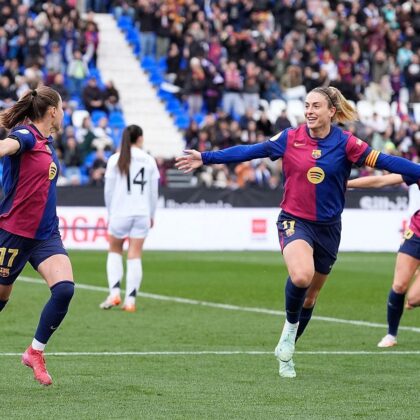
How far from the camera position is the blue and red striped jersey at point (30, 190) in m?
9.14

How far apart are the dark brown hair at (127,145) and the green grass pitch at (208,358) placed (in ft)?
6.18

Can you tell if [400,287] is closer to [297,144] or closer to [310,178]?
[310,178]

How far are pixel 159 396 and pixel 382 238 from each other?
21.0 meters

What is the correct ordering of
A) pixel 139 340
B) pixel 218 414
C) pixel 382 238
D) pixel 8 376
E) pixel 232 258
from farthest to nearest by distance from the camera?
1. pixel 382 238
2. pixel 232 258
3. pixel 139 340
4. pixel 8 376
5. pixel 218 414

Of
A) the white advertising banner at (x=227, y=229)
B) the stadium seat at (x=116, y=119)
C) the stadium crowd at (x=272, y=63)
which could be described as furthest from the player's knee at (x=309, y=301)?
the stadium seat at (x=116, y=119)

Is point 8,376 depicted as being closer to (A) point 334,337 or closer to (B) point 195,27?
(A) point 334,337

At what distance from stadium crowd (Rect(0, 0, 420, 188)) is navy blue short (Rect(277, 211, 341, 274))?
18921 millimetres

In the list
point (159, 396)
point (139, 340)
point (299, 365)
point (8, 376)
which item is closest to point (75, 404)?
point (159, 396)

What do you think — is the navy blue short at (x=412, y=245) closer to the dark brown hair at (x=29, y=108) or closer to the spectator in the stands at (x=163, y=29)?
the dark brown hair at (x=29, y=108)

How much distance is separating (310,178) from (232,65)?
85.2ft

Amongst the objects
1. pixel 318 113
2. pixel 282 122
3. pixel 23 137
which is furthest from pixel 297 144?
pixel 282 122

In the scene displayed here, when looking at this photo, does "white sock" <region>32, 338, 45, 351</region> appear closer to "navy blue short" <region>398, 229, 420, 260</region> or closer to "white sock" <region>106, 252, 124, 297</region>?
"navy blue short" <region>398, 229, 420, 260</region>

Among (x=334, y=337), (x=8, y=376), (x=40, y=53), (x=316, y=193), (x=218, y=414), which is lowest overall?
(x=40, y=53)

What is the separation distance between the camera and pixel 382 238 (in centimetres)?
2948
